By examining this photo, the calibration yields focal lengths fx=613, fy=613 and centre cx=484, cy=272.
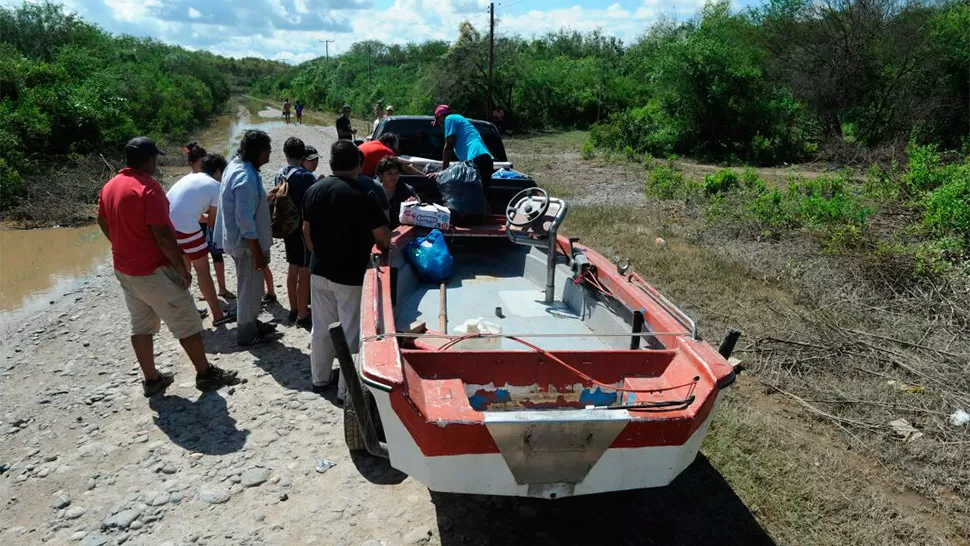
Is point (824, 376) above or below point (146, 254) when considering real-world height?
below

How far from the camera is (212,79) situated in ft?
156

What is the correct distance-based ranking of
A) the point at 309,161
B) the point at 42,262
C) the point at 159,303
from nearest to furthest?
the point at 159,303 < the point at 309,161 < the point at 42,262

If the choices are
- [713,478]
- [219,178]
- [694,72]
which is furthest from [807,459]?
[694,72]

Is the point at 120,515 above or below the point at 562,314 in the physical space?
below

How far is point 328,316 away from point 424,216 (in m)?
1.37

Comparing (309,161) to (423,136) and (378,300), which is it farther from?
(423,136)

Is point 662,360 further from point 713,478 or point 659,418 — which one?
point 713,478

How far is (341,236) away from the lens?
4.00 meters

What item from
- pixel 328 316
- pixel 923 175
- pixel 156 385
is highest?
pixel 923 175

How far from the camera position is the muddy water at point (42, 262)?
7.48 meters

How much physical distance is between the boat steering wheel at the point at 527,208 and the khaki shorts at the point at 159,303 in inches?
94.7

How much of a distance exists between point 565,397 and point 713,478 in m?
1.18

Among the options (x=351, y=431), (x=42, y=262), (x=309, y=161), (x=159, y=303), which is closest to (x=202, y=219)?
(x=309, y=161)

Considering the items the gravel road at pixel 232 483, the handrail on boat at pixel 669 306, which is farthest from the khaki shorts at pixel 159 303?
the handrail on boat at pixel 669 306
